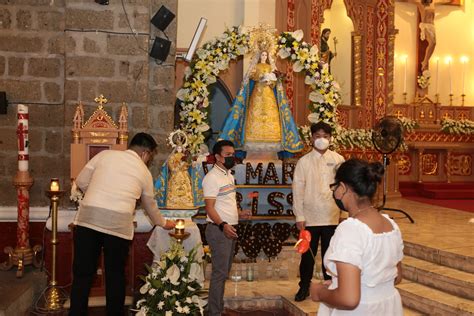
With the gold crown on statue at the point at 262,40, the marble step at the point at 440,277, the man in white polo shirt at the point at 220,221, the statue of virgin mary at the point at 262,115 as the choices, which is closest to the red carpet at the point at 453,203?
the statue of virgin mary at the point at 262,115

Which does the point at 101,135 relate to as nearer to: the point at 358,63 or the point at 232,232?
the point at 232,232

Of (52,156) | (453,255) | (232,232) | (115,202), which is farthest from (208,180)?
(453,255)

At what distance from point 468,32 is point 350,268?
46.7 feet

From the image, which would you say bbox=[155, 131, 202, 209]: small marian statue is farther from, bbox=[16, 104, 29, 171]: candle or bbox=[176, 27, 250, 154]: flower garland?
bbox=[16, 104, 29, 171]: candle

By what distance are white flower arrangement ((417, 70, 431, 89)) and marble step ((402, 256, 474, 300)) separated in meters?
8.40

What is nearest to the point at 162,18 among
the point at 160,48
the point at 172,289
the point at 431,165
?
the point at 160,48

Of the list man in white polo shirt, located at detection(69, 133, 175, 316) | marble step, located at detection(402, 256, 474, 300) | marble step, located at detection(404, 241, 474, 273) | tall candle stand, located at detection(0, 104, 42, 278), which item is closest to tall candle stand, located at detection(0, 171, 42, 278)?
tall candle stand, located at detection(0, 104, 42, 278)

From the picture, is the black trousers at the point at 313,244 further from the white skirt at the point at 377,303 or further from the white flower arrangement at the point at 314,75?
the white skirt at the point at 377,303

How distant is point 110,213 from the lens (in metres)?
5.33

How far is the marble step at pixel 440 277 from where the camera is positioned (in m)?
6.14

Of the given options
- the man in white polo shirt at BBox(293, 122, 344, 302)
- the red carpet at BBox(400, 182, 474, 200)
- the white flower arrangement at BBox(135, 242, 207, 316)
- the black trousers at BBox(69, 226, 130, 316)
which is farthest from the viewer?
the red carpet at BBox(400, 182, 474, 200)

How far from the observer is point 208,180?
5.77 m

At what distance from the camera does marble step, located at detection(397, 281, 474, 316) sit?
5789mm

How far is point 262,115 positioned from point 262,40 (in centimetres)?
97
